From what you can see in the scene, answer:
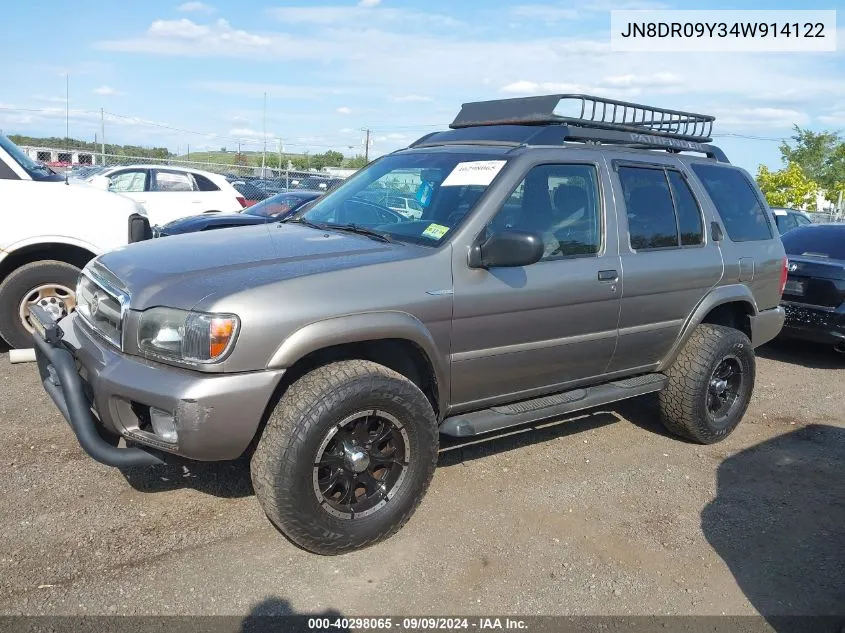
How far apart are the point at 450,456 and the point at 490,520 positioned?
0.83m

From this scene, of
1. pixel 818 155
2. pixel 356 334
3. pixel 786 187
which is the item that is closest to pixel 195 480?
pixel 356 334

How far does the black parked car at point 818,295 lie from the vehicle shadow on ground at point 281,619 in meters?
6.30

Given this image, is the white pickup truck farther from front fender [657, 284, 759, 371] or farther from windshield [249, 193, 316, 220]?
windshield [249, 193, 316, 220]

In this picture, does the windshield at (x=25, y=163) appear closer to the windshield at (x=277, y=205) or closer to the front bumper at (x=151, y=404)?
the front bumper at (x=151, y=404)

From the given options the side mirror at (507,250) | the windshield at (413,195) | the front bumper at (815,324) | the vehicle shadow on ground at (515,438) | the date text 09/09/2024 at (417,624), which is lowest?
the date text 09/09/2024 at (417,624)

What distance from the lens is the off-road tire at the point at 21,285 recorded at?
5.86m

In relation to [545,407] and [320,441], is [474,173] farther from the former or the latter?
[320,441]

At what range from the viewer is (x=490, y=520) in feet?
12.5

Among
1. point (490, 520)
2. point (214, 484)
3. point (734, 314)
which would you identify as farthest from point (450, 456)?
point (734, 314)

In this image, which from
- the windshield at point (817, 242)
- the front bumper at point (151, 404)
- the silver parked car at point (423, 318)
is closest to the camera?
the front bumper at point (151, 404)

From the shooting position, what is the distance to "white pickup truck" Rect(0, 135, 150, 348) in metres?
5.86

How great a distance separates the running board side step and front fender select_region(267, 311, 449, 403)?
1.07ft

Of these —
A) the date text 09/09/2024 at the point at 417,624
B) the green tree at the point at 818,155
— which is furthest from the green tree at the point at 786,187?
the date text 09/09/2024 at the point at 417,624

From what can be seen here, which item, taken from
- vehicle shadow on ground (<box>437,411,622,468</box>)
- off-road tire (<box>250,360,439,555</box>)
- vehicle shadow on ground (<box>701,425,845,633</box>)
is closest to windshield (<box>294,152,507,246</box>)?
off-road tire (<box>250,360,439,555</box>)
